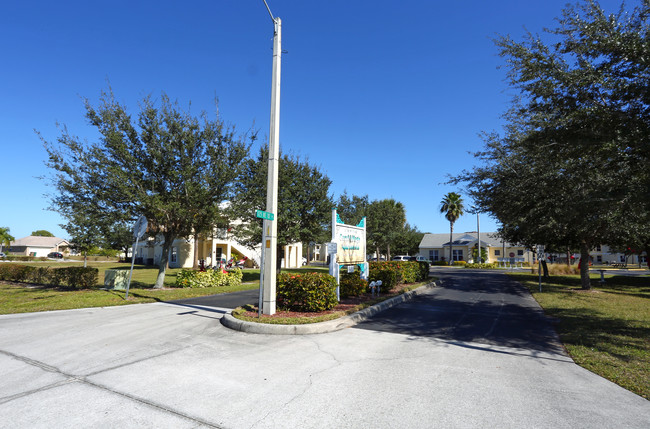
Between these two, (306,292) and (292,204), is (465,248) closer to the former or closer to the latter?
(292,204)

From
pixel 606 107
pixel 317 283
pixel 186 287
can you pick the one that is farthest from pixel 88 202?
pixel 606 107

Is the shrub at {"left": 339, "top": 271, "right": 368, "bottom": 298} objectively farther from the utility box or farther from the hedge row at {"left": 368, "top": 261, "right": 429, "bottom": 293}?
the utility box

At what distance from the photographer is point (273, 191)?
8.59m

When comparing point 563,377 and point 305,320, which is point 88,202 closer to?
point 305,320

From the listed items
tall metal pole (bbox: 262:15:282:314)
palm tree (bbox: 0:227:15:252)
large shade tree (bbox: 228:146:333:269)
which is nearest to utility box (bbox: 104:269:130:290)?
large shade tree (bbox: 228:146:333:269)

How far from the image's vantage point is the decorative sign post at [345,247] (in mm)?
10212

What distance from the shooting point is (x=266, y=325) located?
7.27 metres

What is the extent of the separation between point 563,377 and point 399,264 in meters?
12.0

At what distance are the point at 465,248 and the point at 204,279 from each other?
163ft

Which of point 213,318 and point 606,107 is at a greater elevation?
point 606,107

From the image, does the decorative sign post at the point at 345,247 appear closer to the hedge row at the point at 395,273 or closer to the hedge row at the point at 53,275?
the hedge row at the point at 395,273

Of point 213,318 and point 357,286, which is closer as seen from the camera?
point 213,318

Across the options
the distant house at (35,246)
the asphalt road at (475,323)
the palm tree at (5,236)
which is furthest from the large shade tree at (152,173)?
the distant house at (35,246)

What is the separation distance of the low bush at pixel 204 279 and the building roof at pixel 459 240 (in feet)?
158
